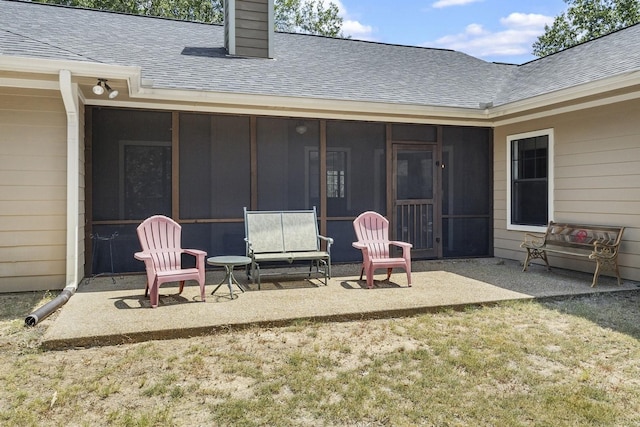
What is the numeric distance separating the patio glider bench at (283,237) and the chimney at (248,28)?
3412 millimetres

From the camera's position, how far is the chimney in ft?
25.6

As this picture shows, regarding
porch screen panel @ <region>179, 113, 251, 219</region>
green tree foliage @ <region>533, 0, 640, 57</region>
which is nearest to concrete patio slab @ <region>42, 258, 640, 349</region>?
porch screen panel @ <region>179, 113, 251, 219</region>

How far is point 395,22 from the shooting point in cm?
A: 2053

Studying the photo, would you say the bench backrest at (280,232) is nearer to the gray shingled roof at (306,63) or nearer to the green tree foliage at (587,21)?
the gray shingled roof at (306,63)

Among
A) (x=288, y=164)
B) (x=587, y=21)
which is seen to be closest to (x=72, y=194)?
(x=288, y=164)

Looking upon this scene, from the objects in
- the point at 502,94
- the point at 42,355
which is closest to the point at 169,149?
the point at 42,355

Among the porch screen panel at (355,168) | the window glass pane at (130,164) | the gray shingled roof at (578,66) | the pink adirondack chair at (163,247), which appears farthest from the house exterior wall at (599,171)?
the window glass pane at (130,164)

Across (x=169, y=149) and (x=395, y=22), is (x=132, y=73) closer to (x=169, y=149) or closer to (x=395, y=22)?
(x=169, y=149)

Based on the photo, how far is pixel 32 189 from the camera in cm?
488

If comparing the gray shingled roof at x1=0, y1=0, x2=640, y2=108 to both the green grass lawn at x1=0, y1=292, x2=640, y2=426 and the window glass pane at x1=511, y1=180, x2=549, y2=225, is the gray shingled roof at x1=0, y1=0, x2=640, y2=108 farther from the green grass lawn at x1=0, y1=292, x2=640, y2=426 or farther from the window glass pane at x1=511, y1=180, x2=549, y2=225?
the green grass lawn at x1=0, y1=292, x2=640, y2=426

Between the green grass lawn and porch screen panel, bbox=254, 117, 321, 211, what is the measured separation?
2.92m

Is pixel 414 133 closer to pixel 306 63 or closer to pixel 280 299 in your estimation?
pixel 306 63

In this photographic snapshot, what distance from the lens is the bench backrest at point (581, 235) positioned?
545 centimetres

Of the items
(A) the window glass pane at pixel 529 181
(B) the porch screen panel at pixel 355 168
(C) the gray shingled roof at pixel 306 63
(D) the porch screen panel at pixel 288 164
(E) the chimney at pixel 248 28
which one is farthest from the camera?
(E) the chimney at pixel 248 28
